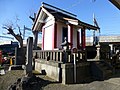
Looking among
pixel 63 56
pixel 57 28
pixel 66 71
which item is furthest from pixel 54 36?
pixel 66 71

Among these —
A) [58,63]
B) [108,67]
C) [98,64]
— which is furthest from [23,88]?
[108,67]

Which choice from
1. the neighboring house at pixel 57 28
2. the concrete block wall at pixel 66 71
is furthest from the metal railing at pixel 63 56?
the neighboring house at pixel 57 28

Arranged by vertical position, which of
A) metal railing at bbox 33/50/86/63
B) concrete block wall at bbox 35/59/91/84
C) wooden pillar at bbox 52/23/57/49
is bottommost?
concrete block wall at bbox 35/59/91/84

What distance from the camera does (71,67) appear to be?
9188 mm

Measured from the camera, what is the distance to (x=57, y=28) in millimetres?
14672

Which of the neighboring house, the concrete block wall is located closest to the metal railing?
the concrete block wall

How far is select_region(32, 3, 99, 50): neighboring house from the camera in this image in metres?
14.1

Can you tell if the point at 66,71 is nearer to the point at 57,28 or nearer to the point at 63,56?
the point at 63,56

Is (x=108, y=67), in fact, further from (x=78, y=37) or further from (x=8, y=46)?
(x=8, y=46)

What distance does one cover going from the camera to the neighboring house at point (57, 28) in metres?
14.1

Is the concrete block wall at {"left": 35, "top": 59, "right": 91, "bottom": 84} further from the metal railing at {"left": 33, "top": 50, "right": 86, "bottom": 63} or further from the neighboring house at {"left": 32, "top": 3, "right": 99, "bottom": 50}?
the neighboring house at {"left": 32, "top": 3, "right": 99, "bottom": 50}

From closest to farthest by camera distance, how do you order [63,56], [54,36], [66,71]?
1. [66,71]
2. [63,56]
3. [54,36]

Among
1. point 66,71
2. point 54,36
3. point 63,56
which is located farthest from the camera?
point 54,36

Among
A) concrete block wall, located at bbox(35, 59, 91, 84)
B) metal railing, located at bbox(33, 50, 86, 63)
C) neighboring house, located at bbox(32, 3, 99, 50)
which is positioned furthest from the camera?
neighboring house, located at bbox(32, 3, 99, 50)
